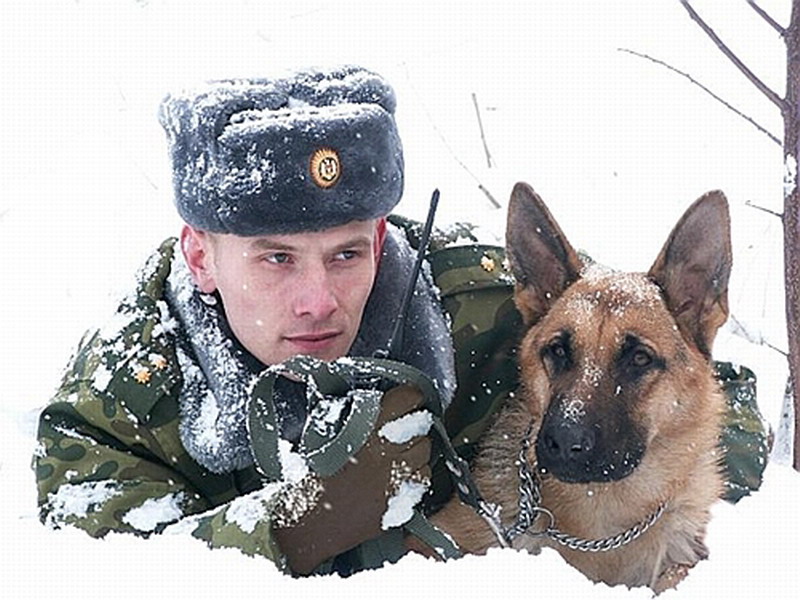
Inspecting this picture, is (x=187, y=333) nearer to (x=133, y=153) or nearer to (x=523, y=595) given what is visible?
(x=523, y=595)

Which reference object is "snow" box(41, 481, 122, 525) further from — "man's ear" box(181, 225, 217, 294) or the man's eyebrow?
the man's eyebrow

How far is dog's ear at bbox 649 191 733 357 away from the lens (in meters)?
2.87

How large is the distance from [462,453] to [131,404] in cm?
104

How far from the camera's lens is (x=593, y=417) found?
2576 millimetres

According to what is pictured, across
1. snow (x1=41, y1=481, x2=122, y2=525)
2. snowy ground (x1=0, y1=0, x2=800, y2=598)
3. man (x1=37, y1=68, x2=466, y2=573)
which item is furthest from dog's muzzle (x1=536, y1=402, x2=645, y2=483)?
snowy ground (x1=0, y1=0, x2=800, y2=598)

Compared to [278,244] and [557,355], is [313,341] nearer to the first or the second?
[278,244]

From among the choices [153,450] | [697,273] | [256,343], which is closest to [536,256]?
[697,273]

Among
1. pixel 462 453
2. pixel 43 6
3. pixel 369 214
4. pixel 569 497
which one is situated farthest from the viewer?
pixel 43 6

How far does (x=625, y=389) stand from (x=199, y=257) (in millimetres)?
1150

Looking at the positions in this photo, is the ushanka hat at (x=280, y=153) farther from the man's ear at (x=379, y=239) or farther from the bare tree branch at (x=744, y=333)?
the bare tree branch at (x=744, y=333)

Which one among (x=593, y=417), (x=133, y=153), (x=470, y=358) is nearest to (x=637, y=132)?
(x=133, y=153)

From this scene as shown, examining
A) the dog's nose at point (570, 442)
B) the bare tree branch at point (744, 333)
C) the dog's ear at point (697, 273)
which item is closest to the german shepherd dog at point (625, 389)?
the dog's ear at point (697, 273)

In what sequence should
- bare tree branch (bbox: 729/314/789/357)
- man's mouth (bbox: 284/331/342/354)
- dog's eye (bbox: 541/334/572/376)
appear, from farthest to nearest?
bare tree branch (bbox: 729/314/789/357) → dog's eye (bbox: 541/334/572/376) → man's mouth (bbox: 284/331/342/354)

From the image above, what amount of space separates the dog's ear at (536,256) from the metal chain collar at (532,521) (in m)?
0.39
